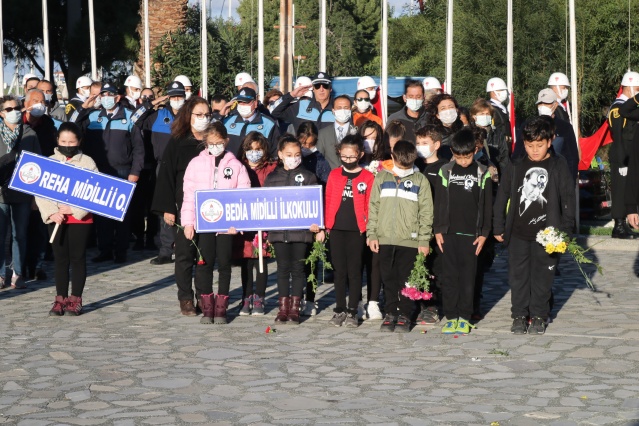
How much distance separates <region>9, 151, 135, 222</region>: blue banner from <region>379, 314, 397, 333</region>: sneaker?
2710 mm

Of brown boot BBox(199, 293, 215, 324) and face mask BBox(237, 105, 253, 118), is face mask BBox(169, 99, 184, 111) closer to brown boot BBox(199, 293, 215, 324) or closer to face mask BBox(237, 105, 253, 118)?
face mask BBox(237, 105, 253, 118)

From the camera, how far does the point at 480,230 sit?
11.3 metres

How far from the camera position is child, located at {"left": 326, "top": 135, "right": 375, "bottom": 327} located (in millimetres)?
11711

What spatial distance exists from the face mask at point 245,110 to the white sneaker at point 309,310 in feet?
8.56

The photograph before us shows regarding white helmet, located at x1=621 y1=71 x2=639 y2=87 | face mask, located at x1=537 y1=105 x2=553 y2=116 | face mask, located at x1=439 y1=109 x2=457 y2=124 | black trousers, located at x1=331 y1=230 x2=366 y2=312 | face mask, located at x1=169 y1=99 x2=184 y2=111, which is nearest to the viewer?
black trousers, located at x1=331 y1=230 x2=366 y2=312

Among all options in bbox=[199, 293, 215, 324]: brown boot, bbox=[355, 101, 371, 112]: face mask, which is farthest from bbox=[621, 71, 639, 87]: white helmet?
bbox=[199, 293, 215, 324]: brown boot

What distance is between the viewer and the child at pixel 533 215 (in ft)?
36.3

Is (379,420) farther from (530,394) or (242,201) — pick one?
(242,201)

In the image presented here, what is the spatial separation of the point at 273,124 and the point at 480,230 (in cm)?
358

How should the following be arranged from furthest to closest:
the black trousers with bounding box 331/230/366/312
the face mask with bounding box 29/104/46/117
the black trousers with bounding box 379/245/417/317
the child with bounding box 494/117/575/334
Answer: the face mask with bounding box 29/104/46/117
the black trousers with bounding box 331/230/366/312
the black trousers with bounding box 379/245/417/317
the child with bounding box 494/117/575/334

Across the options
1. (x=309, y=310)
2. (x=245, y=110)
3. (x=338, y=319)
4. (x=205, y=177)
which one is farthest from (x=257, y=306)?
(x=245, y=110)

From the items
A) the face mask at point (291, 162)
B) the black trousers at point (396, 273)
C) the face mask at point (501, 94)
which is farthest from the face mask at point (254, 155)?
the face mask at point (501, 94)

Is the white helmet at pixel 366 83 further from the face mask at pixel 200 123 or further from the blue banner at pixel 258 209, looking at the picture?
the blue banner at pixel 258 209

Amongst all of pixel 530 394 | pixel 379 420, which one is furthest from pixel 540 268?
pixel 379 420
